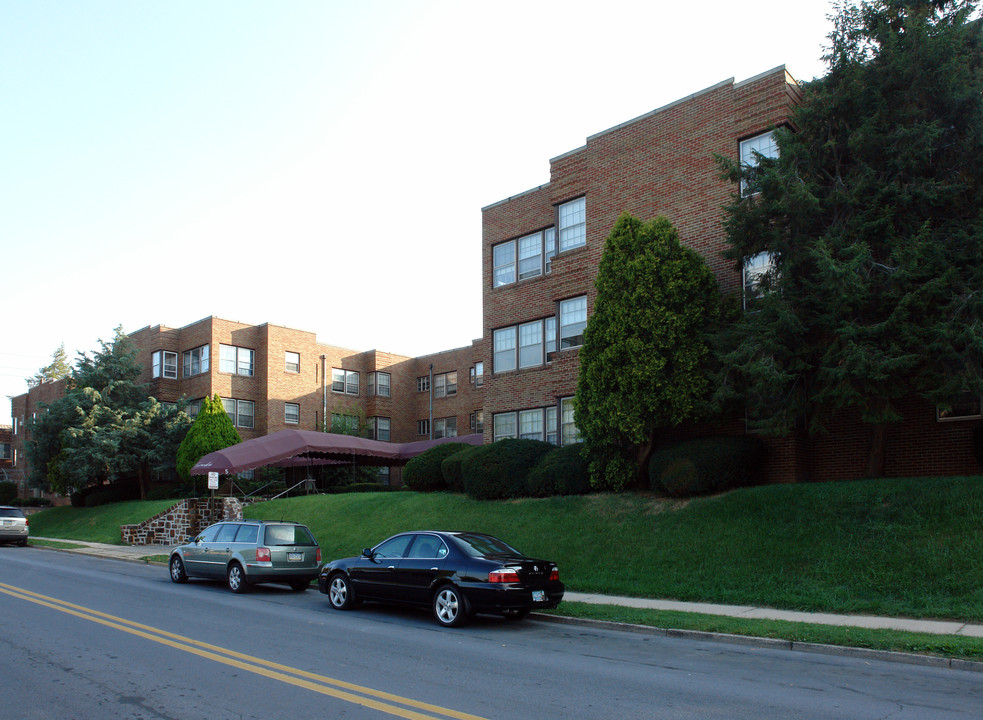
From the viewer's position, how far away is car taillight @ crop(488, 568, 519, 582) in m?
11.6

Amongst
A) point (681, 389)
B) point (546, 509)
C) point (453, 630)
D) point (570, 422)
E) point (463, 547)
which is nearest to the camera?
point (453, 630)

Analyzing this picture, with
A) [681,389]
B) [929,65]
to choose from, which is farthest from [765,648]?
[929,65]

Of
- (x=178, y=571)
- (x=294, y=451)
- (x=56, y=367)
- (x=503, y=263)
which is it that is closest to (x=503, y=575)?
(x=178, y=571)

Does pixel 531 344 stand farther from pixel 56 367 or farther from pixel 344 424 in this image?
pixel 56 367

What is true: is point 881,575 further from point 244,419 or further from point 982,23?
point 244,419

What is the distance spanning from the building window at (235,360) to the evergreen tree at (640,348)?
88.8 ft

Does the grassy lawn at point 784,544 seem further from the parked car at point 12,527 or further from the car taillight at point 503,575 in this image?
the parked car at point 12,527

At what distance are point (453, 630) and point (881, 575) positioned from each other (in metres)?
6.80

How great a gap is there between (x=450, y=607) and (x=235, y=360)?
111 feet

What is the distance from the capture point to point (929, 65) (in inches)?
604

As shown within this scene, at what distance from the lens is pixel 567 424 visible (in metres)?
23.8

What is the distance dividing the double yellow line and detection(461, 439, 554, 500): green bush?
37.6 ft

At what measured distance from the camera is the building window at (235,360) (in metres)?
42.1

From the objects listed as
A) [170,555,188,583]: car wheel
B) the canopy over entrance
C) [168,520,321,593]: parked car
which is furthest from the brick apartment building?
[170,555,188,583]: car wheel
